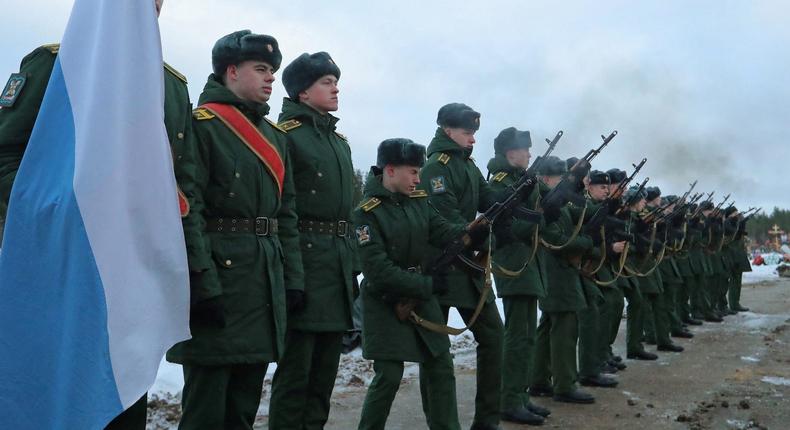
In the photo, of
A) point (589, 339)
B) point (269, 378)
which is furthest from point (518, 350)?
point (269, 378)

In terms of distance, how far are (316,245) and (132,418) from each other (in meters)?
1.79

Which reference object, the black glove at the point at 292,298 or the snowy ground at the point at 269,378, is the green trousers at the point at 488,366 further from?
the black glove at the point at 292,298

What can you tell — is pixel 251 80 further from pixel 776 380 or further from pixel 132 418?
pixel 776 380

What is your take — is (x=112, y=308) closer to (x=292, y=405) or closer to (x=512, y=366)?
(x=292, y=405)

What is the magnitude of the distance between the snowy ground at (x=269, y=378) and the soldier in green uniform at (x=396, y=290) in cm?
188

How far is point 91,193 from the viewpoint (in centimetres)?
250

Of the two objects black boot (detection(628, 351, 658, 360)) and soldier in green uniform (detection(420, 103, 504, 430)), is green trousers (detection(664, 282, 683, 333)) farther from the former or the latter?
soldier in green uniform (detection(420, 103, 504, 430))

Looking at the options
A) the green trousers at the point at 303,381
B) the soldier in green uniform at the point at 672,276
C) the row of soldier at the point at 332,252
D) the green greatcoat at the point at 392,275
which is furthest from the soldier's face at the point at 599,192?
the green trousers at the point at 303,381

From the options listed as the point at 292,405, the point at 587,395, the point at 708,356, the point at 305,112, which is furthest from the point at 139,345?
the point at 708,356

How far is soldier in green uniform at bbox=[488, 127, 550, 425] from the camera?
6.06 meters

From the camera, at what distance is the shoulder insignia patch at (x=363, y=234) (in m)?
4.60

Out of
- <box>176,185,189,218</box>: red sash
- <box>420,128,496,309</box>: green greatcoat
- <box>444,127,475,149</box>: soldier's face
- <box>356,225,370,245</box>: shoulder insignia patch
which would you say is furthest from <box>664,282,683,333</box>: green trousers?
<box>176,185,189,218</box>: red sash

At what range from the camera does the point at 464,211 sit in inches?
230

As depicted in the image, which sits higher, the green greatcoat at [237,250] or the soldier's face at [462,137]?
the soldier's face at [462,137]
